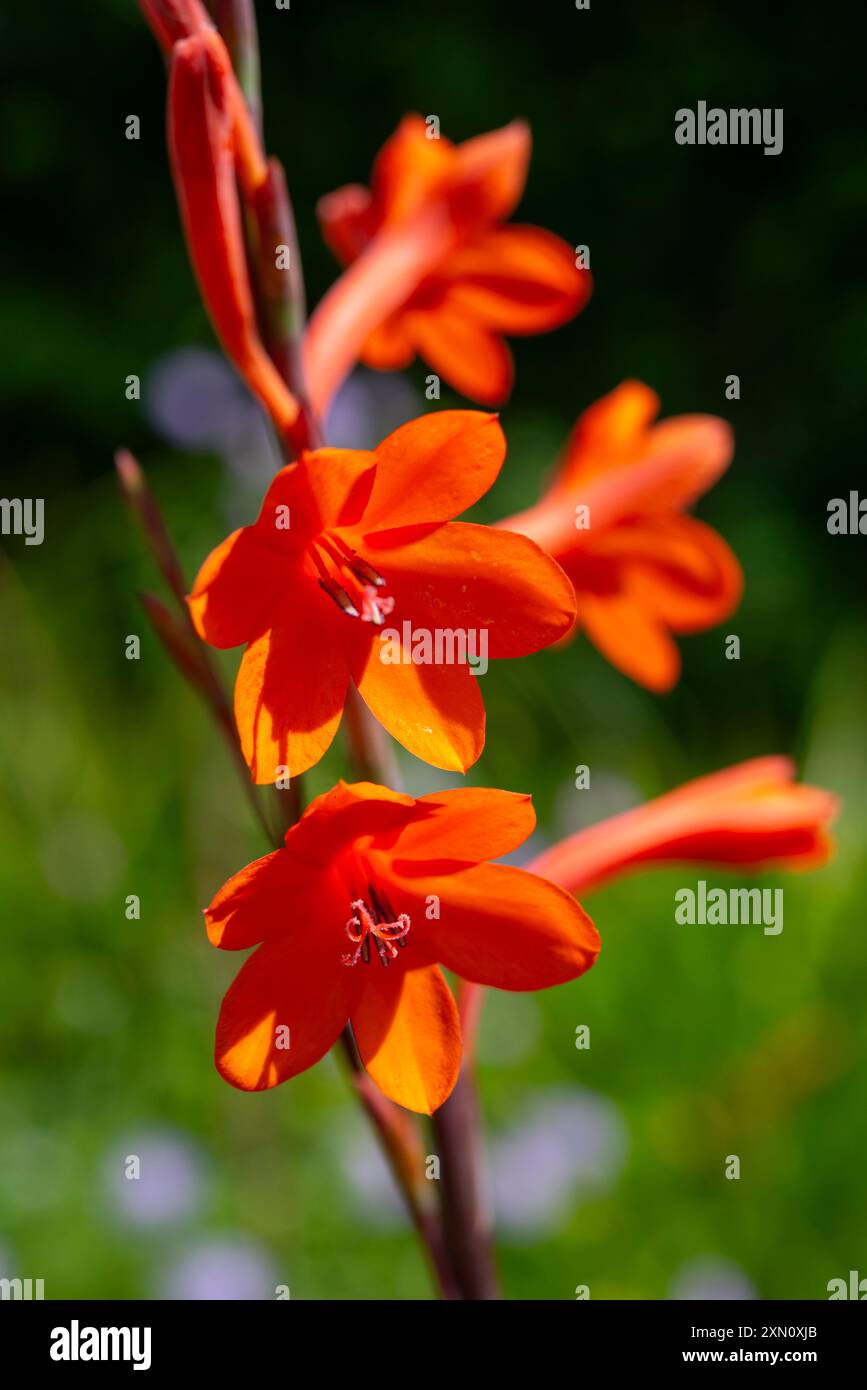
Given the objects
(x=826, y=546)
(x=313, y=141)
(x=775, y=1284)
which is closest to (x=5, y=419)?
(x=313, y=141)

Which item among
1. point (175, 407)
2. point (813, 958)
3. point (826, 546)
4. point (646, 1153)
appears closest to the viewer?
point (646, 1153)

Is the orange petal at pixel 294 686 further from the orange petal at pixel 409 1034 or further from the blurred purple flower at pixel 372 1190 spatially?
the blurred purple flower at pixel 372 1190

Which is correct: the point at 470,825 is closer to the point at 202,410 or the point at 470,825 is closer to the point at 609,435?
the point at 609,435

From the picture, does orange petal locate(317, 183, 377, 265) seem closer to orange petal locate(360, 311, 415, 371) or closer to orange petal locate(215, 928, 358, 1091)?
orange petal locate(360, 311, 415, 371)

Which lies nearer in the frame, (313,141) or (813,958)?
(813,958)

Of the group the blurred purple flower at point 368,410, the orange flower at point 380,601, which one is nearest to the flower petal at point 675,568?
the orange flower at point 380,601

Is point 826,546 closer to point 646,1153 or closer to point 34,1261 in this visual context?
point 646,1153
